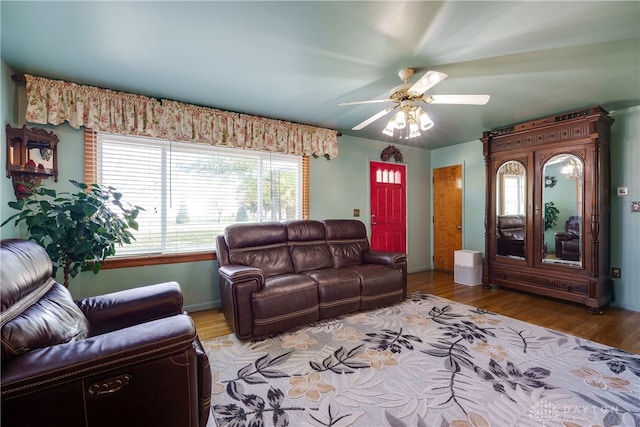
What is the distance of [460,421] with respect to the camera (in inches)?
60.9

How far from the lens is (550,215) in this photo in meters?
3.56

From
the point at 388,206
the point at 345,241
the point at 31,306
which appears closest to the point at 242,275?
the point at 31,306

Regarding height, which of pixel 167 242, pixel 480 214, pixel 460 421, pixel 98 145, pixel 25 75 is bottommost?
pixel 460 421

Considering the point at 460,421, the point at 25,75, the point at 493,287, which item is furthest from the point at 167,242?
the point at 493,287

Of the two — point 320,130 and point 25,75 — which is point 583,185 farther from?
point 25,75

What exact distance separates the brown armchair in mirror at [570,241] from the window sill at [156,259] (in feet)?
14.5

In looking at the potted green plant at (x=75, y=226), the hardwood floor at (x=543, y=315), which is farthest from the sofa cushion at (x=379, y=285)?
the potted green plant at (x=75, y=226)

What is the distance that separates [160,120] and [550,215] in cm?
494

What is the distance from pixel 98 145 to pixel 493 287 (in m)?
5.47

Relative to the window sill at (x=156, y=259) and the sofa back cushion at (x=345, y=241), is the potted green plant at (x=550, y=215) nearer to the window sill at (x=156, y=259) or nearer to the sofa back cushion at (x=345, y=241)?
the sofa back cushion at (x=345, y=241)

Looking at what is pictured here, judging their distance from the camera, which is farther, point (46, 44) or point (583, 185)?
point (583, 185)

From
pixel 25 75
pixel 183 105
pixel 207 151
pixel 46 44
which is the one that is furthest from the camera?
pixel 207 151

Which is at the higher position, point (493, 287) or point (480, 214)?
point (480, 214)

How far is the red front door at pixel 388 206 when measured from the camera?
4.81m
